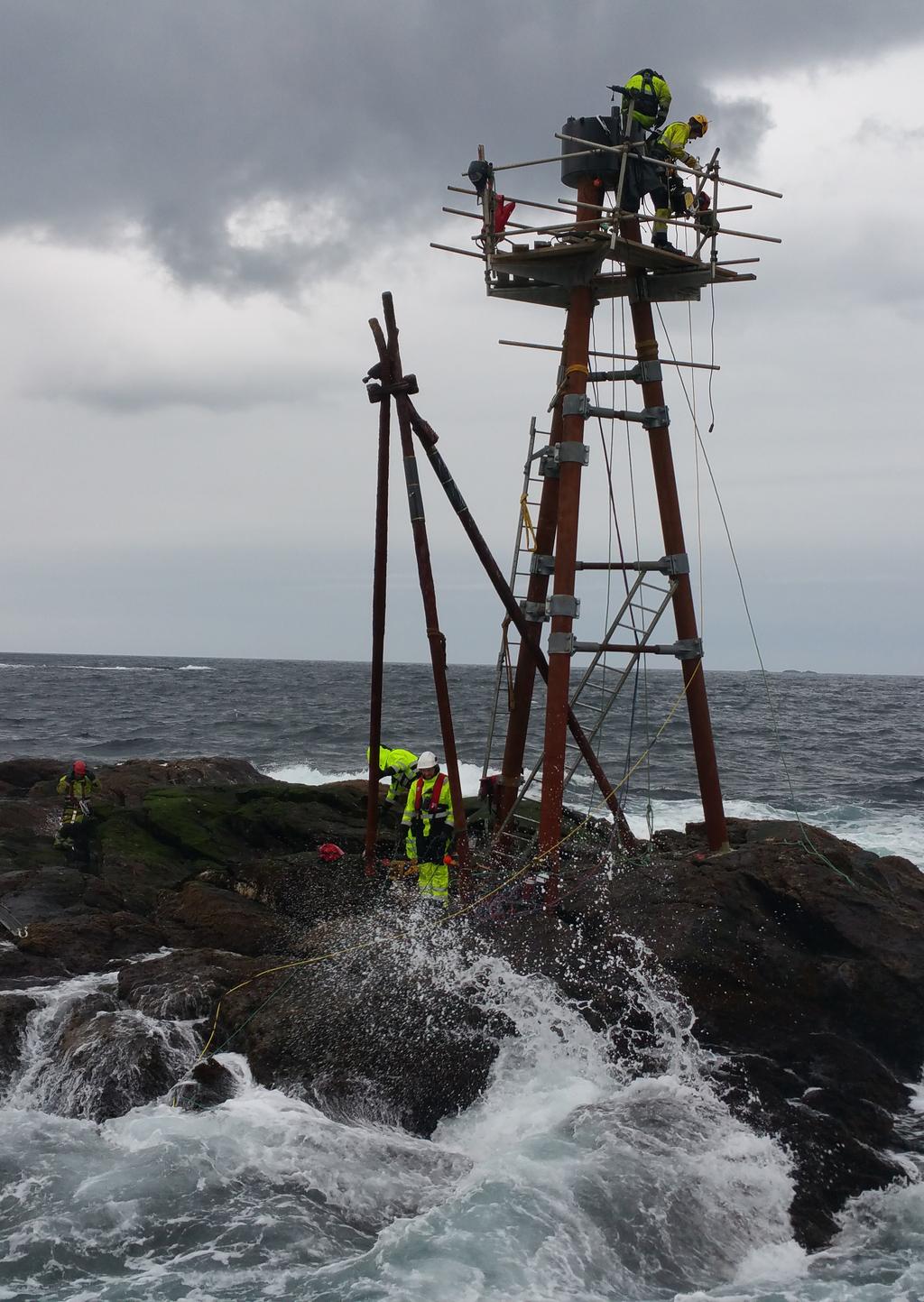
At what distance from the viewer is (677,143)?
33.2 ft

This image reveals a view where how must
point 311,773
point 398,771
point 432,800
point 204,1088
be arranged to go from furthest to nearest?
point 311,773, point 398,771, point 432,800, point 204,1088

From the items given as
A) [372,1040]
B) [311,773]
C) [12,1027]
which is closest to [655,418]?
[372,1040]

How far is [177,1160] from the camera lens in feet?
24.4

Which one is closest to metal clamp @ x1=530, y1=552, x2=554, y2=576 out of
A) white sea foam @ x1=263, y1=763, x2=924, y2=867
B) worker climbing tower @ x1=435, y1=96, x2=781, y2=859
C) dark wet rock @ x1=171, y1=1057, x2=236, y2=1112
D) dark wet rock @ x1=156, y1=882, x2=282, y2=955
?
worker climbing tower @ x1=435, y1=96, x2=781, y2=859

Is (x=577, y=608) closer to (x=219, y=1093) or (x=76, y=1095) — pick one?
(x=219, y=1093)

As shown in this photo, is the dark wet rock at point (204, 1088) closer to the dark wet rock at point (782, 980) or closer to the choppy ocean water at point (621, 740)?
the dark wet rock at point (782, 980)

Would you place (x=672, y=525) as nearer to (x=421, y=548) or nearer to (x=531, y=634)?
(x=531, y=634)

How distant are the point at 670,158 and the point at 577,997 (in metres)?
7.66

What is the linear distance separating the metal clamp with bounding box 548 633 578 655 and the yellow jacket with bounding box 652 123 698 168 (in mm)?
4589

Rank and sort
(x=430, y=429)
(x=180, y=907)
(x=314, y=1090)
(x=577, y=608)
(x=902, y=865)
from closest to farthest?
(x=314, y=1090)
(x=577, y=608)
(x=430, y=429)
(x=180, y=907)
(x=902, y=865)

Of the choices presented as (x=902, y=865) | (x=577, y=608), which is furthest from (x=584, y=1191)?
(x=902, y=865)

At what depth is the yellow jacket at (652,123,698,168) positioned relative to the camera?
398 inches

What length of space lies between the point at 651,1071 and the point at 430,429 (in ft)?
20.6

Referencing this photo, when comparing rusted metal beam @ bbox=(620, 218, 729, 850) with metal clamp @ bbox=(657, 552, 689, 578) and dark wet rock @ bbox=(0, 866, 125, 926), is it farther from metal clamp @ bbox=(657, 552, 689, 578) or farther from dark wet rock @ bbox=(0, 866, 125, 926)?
dark wet rock @ bbox=(0, 866, 125, 926)
